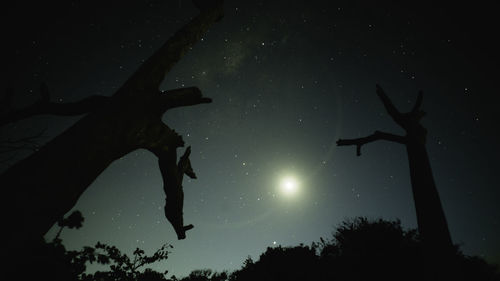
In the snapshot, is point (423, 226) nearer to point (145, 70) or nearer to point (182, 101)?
point (182, 101)

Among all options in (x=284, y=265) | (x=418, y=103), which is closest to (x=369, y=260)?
(x=284, y=265)

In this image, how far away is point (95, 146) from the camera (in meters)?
1.67

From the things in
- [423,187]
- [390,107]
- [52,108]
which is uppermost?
[390,107]

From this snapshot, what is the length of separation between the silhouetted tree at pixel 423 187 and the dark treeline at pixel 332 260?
12.0m

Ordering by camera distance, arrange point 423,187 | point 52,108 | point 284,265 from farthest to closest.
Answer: point 284,265
point 423,187
point 52,108

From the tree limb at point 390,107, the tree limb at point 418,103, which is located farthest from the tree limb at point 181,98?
the tree limb at point 418,103

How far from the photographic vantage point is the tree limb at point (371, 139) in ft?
16.2

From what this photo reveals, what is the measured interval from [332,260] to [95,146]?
2833 centimetres

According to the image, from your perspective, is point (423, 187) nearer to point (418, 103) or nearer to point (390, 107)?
point (390, 107)

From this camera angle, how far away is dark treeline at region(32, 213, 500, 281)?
18.7m

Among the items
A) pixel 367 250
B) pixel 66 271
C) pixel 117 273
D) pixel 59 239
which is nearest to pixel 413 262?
pixel 367 250

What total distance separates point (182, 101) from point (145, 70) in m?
0.48

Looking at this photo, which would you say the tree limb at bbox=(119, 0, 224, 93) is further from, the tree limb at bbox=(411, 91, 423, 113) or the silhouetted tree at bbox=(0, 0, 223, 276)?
the tree limb at bbox=(411, 91, 423, 113)

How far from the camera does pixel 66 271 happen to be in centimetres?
2083
